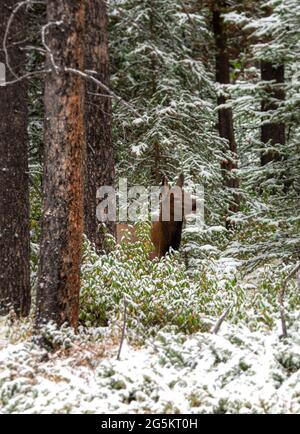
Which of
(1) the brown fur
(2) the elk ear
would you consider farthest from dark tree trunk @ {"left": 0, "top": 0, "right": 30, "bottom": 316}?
(2) the elk ear

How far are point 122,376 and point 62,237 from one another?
A: 6.76ft

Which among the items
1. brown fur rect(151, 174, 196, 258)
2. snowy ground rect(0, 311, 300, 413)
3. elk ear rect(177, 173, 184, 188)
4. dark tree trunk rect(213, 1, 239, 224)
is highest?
dark tree trunk rect(213, 1, 239, 224)

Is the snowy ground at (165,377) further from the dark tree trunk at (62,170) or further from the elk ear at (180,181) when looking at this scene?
the elk ear at (180,181)

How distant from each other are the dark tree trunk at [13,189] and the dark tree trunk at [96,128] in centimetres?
181

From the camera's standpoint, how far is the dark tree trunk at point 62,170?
277 inches

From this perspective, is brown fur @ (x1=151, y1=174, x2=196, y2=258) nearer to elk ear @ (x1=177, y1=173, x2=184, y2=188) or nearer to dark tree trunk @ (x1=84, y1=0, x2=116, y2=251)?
elk ear @ (x1=177, y1=173, x2=184, y2=188)

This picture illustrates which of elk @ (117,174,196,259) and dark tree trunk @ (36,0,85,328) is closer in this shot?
dark tree trunk @ (36,0,85,328)

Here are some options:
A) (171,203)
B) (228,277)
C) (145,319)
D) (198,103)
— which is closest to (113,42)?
(198,103)

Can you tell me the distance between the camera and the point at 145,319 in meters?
8.73

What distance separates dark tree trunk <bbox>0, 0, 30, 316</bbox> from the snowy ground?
2634 mm

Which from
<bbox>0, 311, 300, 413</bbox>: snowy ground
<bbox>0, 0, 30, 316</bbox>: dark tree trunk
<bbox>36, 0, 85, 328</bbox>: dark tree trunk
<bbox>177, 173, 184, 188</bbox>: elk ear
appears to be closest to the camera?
<bbox>0, 311, 300, 413</bbox>: snowy ground

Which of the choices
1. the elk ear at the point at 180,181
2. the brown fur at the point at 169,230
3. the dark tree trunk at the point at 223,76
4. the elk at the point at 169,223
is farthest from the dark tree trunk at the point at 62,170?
the dark tree trunk at the point at 223,76

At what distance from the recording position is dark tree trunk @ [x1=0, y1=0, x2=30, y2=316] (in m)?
9.60

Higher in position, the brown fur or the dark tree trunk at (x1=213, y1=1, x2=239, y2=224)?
the dark tree trunk at (x1=213, y1=1, x2=239, y2=224)
